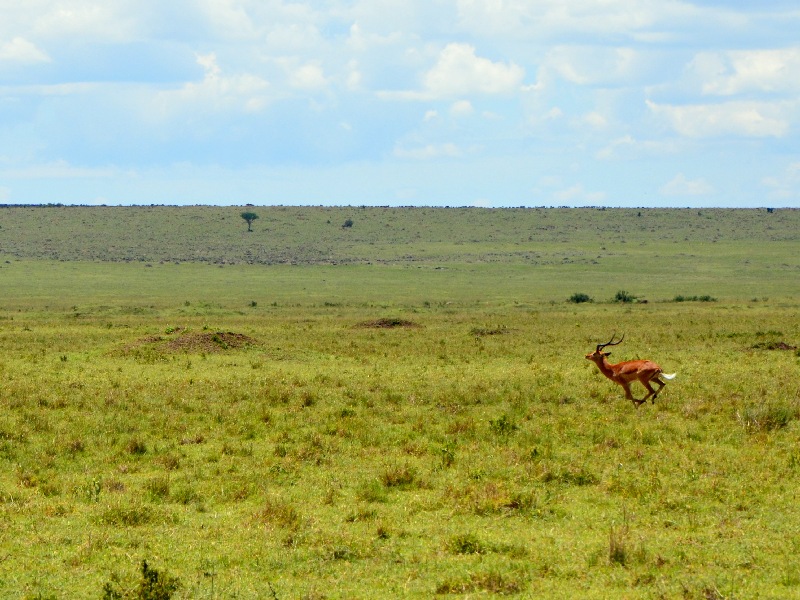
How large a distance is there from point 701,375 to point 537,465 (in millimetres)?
10643

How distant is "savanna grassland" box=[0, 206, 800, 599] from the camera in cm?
916

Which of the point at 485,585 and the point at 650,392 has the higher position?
the point at 650,392

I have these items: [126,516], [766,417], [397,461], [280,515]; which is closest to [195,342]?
[397,461]

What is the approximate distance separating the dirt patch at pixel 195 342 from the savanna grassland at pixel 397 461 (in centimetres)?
11

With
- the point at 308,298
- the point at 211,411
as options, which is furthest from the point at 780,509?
the point at 308,298

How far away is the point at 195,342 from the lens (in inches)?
1163

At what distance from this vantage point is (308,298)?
217ft

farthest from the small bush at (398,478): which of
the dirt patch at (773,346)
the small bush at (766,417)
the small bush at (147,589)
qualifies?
the dirt patch at (773,346)

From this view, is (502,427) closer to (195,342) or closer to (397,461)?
(397,461)

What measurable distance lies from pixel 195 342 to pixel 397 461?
16.8 m

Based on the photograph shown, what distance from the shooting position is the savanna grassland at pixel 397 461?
9.16 meters

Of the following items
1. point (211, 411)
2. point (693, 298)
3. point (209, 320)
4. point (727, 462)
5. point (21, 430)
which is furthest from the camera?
point (693, 298)

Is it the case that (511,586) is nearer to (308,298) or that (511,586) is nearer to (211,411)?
(211,411)

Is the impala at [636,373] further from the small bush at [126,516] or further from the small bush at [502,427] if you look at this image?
the small bush at [126,516]
